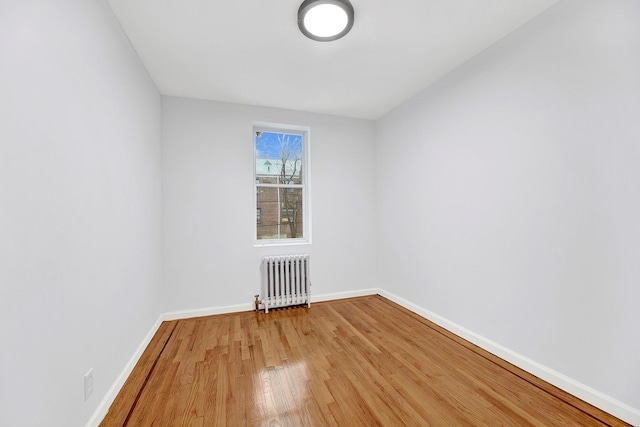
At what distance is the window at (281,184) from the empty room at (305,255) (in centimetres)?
21

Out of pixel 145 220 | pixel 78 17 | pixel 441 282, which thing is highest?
pixel 78 17

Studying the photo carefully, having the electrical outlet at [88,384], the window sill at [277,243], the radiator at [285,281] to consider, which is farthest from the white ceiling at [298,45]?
the electrical outlet at [88,384]

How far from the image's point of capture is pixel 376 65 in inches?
101

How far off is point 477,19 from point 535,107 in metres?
0.78

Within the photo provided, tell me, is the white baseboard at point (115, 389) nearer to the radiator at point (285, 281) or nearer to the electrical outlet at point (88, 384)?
the electrical outlet at point (88, 384)

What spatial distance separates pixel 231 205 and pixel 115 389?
206cm

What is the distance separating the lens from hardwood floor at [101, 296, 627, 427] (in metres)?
1.60

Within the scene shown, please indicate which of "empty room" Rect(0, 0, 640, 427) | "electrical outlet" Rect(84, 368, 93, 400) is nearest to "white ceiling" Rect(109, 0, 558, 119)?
"empty room" Rect(0, 0, 640, 427)

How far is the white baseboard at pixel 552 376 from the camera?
1.54 meters

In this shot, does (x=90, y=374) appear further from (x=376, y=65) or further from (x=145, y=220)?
(x=376, y=65)

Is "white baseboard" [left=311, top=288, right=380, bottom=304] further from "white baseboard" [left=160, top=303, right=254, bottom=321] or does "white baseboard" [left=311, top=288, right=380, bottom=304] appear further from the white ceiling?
the white ceiling

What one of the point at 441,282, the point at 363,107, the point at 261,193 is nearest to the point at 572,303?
the point at 441,282

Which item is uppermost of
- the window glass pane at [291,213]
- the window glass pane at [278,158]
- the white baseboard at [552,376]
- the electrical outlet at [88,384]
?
the window glass pane at [278,158]

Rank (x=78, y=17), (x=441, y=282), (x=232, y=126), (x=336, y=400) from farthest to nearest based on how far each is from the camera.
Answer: (x=232, y=126)
(x=441, y=282)
(x=336, y=400)
(x=78, y=17)
